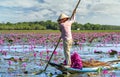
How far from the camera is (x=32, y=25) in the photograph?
87.1 metres

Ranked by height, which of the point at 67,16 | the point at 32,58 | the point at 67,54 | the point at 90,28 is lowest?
the point at 90,28

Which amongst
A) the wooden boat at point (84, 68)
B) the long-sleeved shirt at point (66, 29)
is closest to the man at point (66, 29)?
the long-sleeved shirt at point (66, 29)

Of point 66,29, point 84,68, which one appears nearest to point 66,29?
point 66,29

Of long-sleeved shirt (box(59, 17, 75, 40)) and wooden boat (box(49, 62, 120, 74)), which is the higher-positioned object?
long-sleeved shirt (box(59, 17, 75, 40))

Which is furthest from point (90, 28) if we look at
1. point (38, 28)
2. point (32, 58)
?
point (32, 58)

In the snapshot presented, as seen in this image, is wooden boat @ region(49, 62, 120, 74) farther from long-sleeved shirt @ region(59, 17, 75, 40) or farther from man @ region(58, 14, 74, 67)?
long-sleeved shirt @ region(59, 17, 75, 40)

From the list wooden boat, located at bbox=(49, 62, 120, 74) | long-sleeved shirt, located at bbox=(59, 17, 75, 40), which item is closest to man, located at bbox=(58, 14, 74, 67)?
long-sleeved shirt, located at bbox=(59, 17, 75, 40)

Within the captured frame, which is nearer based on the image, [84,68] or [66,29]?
[66,29]

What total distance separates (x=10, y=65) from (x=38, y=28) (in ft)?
217

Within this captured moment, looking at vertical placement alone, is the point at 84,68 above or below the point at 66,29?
below

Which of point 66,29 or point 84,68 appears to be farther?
point 84,68

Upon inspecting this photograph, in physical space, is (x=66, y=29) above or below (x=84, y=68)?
above

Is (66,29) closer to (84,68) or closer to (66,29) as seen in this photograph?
(66,29)

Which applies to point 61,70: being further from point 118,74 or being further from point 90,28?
point 90,28
